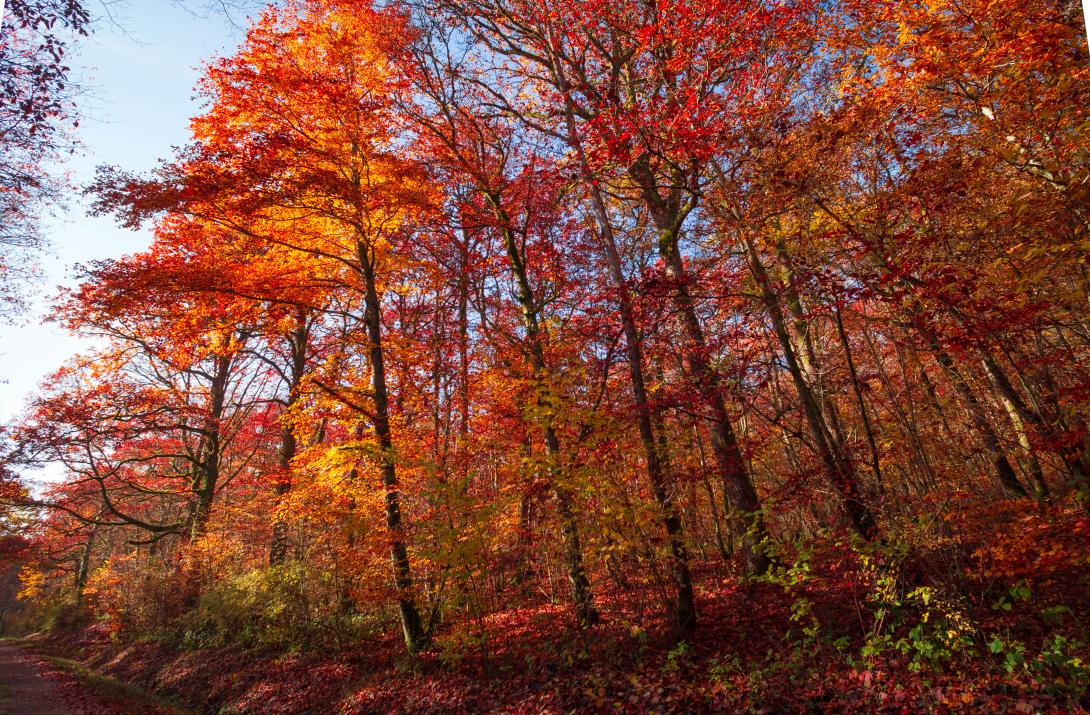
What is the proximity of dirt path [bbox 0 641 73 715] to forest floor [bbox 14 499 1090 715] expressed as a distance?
4963 mm

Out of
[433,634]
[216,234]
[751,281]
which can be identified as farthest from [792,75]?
[433,634]

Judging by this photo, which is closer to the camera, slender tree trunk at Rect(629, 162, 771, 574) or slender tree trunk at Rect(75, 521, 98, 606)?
slender tree trunk at Rect(629, 162, 771, 574)

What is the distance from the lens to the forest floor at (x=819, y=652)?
12.7 ft

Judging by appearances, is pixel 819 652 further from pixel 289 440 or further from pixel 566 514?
pixel 289 440

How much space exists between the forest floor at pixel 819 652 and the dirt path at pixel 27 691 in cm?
496

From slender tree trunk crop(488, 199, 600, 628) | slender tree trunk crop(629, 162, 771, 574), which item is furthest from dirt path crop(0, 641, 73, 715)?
slender tree trunk crop(629, 162, 771, 574)

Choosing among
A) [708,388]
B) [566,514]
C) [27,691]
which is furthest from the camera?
[27,691]

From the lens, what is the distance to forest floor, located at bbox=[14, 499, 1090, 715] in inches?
152

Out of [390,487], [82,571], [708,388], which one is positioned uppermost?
[708,388]

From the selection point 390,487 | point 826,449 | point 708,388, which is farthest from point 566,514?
point 390,487

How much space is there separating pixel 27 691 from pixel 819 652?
17.6 meters

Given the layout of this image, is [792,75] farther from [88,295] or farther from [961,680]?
[88,295]

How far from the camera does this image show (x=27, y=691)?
431 inches

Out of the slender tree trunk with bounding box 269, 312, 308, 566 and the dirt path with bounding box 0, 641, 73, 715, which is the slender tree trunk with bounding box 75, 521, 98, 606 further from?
the slender tree trunk with bounding box 269, 312, 308, 566
